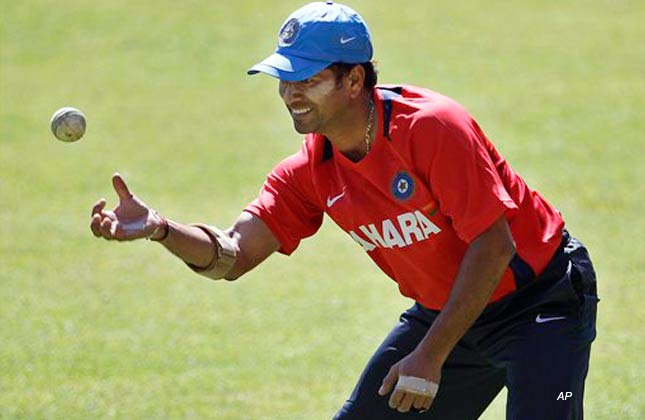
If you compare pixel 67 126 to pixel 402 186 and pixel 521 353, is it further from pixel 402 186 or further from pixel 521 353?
pixel 521 353

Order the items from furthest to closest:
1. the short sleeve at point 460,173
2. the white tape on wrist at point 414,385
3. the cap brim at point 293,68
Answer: the cap brim at point 293,68 → the short sleeve at point 460,173 → the white tape on wrist at point 414,385

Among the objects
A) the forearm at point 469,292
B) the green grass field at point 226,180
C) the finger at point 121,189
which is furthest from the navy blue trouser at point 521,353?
the green grass field at point 226,180

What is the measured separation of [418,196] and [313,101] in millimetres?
539

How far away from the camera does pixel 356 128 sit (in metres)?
5.78

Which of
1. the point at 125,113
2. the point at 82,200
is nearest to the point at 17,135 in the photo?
the point at 125,113

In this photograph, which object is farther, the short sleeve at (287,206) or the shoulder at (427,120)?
the short sleeve at (287,206)

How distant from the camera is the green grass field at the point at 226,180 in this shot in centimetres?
952

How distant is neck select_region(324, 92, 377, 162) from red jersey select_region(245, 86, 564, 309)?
40 millimetres

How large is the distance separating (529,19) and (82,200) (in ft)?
29.8

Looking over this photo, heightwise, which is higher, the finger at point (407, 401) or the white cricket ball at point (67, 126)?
the white cricket ball at point (67, 126)

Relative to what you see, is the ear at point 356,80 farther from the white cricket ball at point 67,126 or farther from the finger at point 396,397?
the white cricket ball at point 67,126

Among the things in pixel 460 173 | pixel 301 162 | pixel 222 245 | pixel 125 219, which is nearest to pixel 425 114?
pixel 460 173

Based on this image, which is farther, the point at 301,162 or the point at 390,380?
the point at 301,162

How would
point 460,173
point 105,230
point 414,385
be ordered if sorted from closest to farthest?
point 414,385 → point 460,173 → point 105,230
